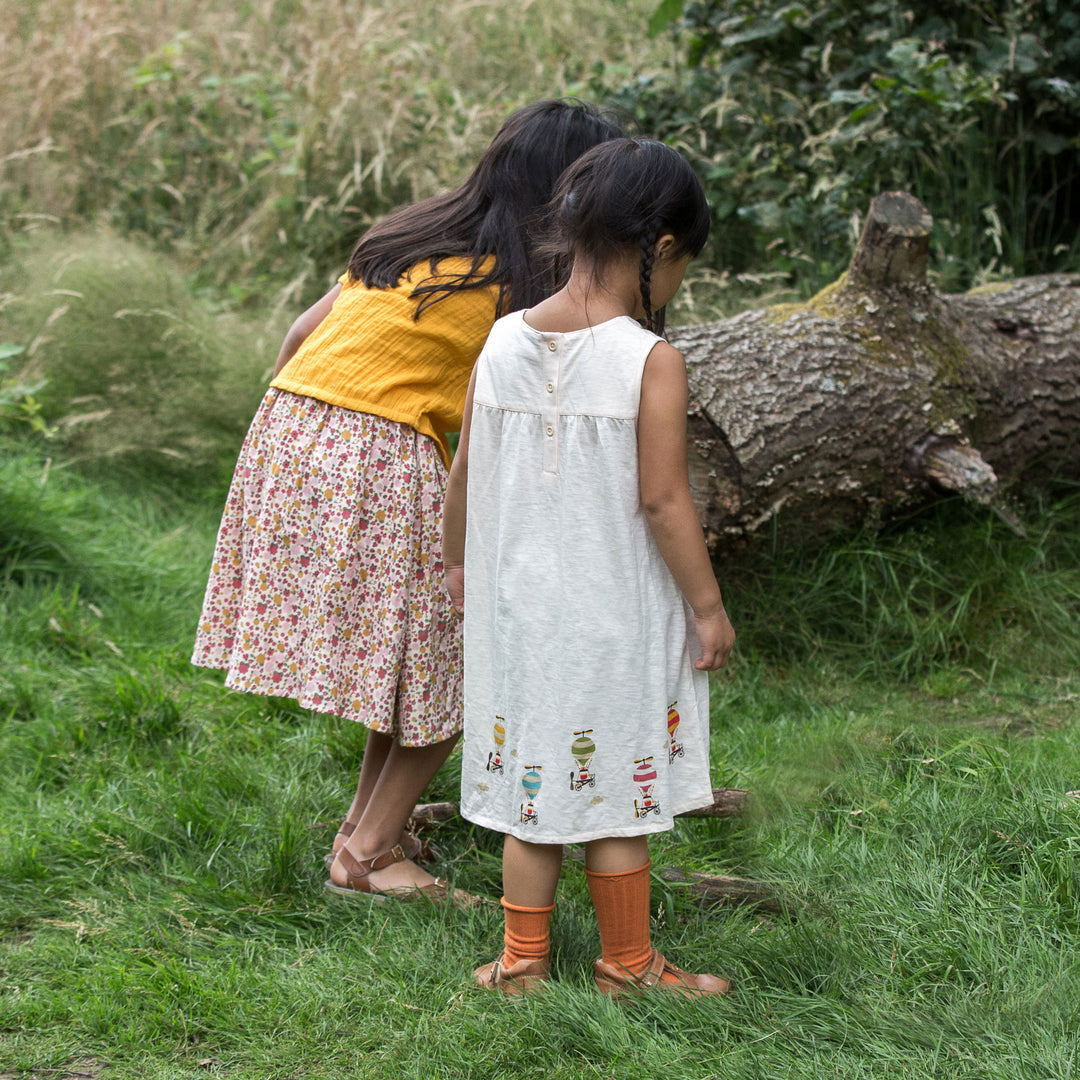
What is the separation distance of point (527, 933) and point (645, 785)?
0.35 meters

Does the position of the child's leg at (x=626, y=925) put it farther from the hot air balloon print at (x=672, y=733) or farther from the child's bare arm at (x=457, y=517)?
the child's bare arm at (x=457, y=517)

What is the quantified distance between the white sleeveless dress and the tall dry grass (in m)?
3.60

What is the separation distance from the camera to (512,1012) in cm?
189

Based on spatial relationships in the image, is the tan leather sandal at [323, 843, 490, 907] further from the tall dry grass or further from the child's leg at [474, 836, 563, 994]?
the tall dry grass

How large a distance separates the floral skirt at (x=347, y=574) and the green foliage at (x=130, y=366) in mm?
2350

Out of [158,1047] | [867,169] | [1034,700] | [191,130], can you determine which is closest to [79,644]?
[158,1047]

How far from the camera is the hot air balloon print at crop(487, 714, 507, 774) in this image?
1927 mm

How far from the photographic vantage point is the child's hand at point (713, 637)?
1847 millimetres

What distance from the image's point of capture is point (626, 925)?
6.29 feet

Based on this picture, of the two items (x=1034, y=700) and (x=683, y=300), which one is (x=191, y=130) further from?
(x=1034, y=700)

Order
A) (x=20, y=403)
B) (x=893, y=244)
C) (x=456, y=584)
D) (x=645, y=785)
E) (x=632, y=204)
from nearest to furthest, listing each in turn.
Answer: (x=632, y=204) < (x=645, y=785) < (x=456, y=584) < (x=893, y=244) < (x=20, y=403)

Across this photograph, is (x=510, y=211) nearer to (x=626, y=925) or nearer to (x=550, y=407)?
(x=550, y=407)

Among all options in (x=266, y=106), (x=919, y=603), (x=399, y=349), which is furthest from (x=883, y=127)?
(x=266, y=106)

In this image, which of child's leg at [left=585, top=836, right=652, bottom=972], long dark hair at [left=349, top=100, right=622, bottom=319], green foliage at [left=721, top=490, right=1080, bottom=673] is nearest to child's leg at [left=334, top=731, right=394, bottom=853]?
child's leg at [left=585, top=836, right=652, bottom=972]
